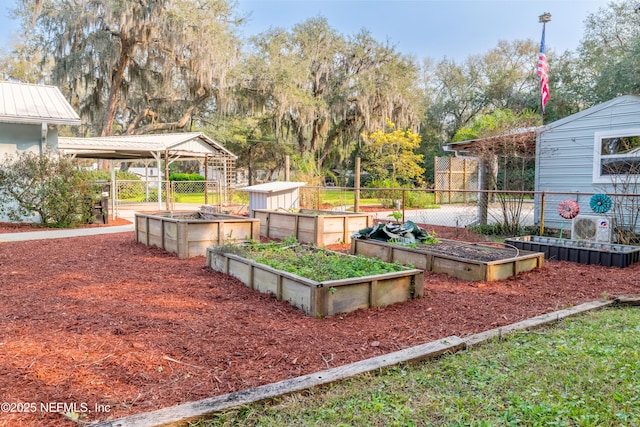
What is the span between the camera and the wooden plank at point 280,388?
6.97 ft

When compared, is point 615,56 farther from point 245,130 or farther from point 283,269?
point 283,269

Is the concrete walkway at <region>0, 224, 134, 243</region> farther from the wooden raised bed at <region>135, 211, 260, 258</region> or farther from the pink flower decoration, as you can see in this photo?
the pink flower decoration

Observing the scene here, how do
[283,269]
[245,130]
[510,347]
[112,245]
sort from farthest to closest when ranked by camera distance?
[245,130] < [112,245] < [283,269] < [510,347]

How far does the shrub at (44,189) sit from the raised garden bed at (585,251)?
9824mm

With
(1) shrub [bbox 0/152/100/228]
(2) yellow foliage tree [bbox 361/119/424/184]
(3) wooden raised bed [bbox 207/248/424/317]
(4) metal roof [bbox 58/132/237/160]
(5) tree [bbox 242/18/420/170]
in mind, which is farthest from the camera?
(5) tree [bbox 242/18/420/170]

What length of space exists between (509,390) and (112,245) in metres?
7.38

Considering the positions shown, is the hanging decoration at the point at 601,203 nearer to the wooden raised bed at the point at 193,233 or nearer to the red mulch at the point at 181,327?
the red mulch at the point at 181,327

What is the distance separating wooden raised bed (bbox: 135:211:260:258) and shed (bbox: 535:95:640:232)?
5.78 meters

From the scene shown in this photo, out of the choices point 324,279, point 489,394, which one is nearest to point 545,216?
point 324,279

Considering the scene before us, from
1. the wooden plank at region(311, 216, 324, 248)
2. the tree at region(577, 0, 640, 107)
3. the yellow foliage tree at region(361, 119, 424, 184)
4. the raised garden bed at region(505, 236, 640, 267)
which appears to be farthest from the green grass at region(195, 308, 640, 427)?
the tree at region(577, 0, 640, 107)

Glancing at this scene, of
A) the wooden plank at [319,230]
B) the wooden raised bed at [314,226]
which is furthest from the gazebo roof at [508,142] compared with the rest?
the wooden plank at [319,230]

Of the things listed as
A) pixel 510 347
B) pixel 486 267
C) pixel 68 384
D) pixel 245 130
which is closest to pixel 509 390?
pixel 510 347

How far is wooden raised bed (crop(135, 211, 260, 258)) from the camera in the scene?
6.87 m

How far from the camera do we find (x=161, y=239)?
7562 millimetres
